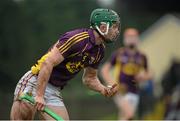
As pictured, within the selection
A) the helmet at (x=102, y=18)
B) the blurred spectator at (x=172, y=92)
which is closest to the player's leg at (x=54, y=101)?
the helmet at (x=102, y=18)

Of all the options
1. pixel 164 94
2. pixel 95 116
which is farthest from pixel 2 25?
pixel 164 94

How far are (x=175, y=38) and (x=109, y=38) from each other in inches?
668

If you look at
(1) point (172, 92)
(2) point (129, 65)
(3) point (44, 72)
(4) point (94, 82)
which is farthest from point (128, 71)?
(3) point (44, 72)

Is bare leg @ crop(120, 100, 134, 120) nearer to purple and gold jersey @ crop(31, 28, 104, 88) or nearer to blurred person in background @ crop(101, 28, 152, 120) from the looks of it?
blurred person in background @ crop(101, 28, 152, 120)

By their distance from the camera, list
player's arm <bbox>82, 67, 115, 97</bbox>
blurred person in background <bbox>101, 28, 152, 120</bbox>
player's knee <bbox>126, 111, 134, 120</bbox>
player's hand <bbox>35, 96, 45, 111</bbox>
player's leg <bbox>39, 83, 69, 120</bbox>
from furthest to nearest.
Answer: blurred person in background <bbox>101, 28, 152, 120</bbox> → player's knee <bbox>126, 111, 134, 120</bbox> → player's arm <bbox>82, 67, 115, 97</bbox> → player's leg <bbox>39, 83, 69, 120</bbox> → player's hand <bbox>35, 96, 45, 111</bbox>

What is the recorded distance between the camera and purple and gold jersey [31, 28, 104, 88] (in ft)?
27.9

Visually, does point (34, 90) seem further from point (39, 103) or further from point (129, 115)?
point (129, 115)

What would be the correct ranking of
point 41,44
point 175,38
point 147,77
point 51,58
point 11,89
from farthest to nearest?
1. point 175,38
2. point 41,44
3. point 11,89
4. point 147,77
5. point 51,58

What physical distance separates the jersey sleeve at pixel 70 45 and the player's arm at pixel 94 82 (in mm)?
750

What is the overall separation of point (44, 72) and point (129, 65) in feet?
21.4

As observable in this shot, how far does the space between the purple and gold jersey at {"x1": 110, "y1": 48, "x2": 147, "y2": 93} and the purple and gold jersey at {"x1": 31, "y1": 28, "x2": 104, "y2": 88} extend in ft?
18.8

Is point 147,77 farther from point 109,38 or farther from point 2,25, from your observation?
point 2,25

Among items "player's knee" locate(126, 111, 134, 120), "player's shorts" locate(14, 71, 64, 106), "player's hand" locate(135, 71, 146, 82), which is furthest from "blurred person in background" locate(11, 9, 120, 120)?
"player's hand" locate(135, 71, 146, 82)

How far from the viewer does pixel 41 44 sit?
22.5 m
